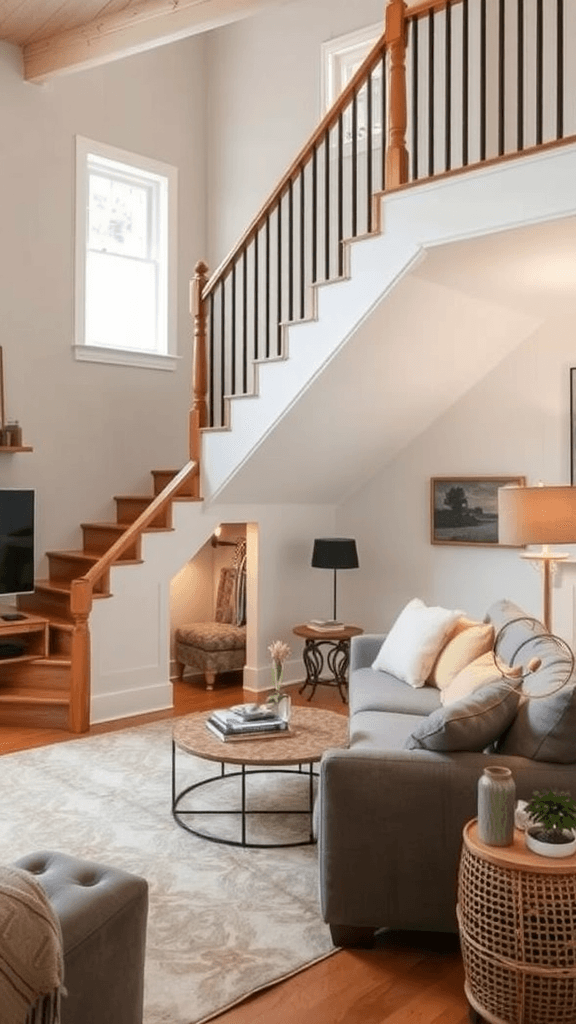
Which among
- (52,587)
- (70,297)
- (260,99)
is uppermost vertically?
(260,99)

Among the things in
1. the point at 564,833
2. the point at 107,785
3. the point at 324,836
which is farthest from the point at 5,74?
the point at 564,833

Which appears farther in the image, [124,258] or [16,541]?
[124,258]

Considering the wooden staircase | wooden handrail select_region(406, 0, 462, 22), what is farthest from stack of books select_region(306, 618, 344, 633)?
wooden handrail select_region(406, 0, 462, 22)

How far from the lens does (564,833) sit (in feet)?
8.10

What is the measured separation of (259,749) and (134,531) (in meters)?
2.46

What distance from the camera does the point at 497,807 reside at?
250 cm

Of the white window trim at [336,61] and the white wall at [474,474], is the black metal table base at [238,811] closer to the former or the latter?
the white wall at [474,474]

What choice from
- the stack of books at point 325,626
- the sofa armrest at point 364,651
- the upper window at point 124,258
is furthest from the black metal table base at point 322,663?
the upper window at point 124,258

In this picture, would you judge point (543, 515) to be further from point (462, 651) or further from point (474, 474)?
point (474, 474)

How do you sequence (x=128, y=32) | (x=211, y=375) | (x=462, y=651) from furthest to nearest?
(x=211, y=375), (x=128, y=32), (x=462, y=651)

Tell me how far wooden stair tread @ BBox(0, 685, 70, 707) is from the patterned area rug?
0.37 m

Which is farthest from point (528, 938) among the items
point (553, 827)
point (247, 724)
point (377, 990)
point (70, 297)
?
point (70, 297)

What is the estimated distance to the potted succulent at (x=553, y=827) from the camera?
243cm

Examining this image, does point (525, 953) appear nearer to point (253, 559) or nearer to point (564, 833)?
point (564, 833)
